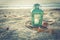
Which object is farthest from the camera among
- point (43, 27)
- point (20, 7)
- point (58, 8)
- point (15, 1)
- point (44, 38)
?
point (15, 1)

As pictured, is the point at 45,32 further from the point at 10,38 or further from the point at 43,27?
the point at 10,38

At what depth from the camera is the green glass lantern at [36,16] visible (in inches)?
50.6

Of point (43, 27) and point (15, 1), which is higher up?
point (15, 1)

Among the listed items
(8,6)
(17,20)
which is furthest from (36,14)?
(8,6)

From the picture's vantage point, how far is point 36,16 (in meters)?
1.29

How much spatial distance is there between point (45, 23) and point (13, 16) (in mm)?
370

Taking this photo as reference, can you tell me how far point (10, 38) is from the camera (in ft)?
3.63

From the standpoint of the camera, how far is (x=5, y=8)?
173 centimetres

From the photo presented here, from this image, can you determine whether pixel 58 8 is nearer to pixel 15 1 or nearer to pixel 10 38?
pixel 15 1

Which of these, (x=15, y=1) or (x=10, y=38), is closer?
(x=10, y=38)

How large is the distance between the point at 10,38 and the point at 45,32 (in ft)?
0.94

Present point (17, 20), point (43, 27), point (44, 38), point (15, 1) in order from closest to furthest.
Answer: point (44, 38), point (43, 27), point (17, 20), point (15, 1)

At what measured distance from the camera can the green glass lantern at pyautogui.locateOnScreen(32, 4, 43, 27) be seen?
1284mm

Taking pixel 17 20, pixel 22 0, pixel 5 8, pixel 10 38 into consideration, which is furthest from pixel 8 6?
pixel 10 38
